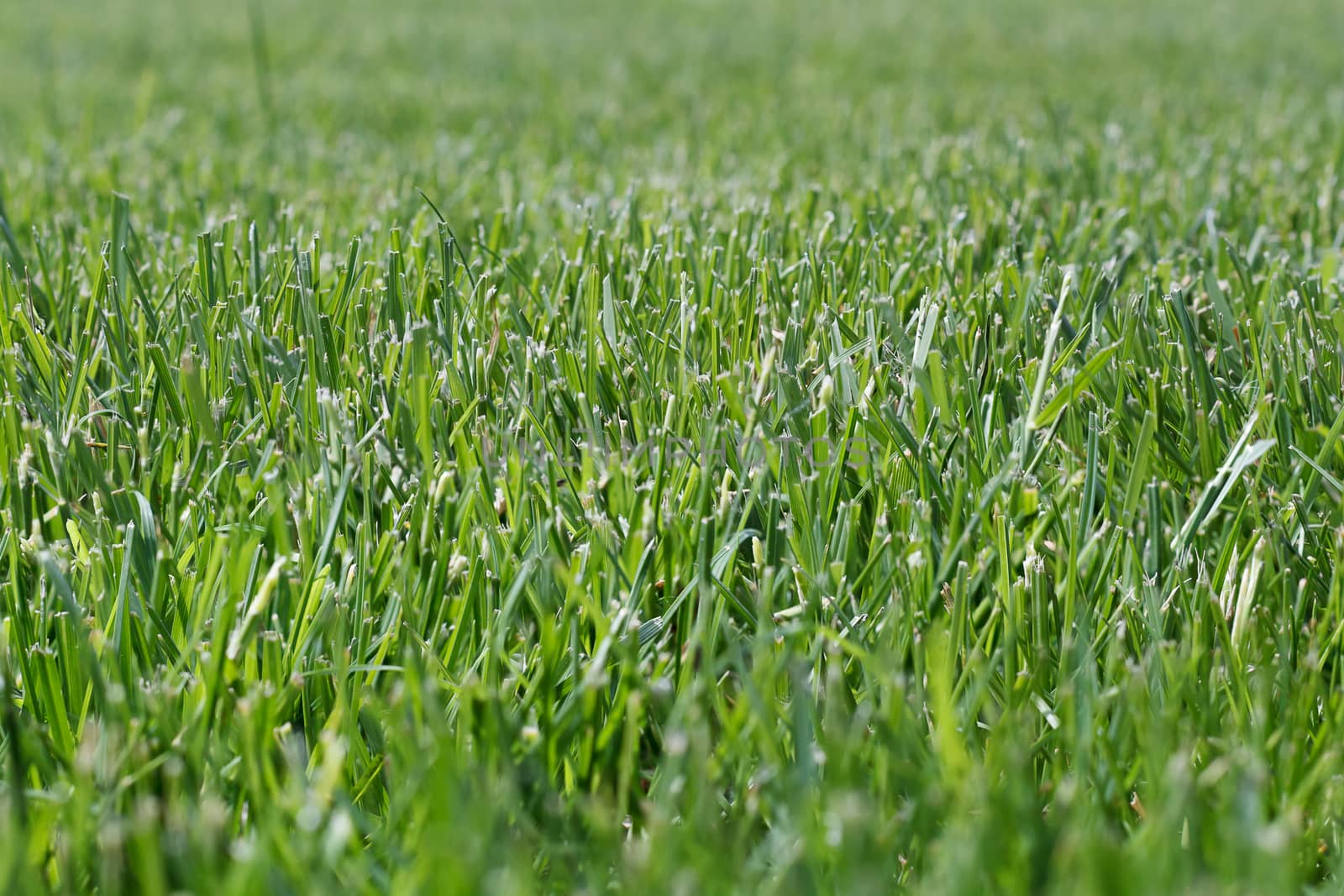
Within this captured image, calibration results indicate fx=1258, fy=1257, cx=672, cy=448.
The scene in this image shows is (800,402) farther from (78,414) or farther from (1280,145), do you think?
(1280,145)

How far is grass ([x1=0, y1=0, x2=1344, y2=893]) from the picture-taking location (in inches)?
35.0

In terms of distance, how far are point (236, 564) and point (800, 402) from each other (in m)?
0.70

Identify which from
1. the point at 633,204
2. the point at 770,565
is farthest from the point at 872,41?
the point at 770,565

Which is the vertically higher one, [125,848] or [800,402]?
[800,402]

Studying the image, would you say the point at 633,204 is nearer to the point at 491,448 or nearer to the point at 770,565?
the point at 491,448

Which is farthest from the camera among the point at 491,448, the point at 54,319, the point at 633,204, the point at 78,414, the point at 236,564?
the point at 633,204

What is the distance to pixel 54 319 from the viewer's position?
6.22 feet

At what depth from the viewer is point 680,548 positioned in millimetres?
1257

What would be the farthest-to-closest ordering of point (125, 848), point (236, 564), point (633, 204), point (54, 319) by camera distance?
point (633, 204), point (54, 319), point (236, 564), point (125, 848)

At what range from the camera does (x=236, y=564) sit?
1.09 m

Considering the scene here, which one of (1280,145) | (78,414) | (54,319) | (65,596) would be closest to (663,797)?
(65,596)

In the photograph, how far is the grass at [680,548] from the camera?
89cm

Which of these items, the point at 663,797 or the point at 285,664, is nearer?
the point at 663,797

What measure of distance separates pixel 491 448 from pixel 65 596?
20.1 inches
